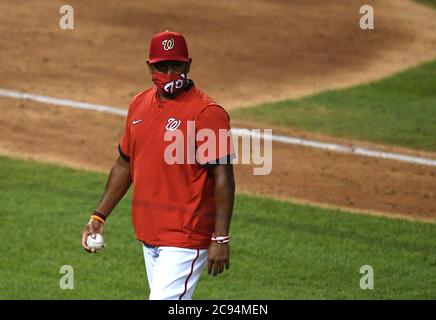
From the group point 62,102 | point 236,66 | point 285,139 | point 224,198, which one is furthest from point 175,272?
point 236,66

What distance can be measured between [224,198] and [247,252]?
369 centimetres

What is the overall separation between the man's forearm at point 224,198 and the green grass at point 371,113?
24.8 ft

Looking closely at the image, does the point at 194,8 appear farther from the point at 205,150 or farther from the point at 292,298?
the point at 205,150

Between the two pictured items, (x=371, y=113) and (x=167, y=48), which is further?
(x=371, y=113)

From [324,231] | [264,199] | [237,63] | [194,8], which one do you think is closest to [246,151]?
[264,199]

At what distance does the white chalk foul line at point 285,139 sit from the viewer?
13719mm

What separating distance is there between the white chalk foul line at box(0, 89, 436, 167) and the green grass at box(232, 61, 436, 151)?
0.47m

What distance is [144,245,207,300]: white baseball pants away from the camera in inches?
277

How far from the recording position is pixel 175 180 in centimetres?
704

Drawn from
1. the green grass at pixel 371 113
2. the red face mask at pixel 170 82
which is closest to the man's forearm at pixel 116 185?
the red face mask at pixel 170 82

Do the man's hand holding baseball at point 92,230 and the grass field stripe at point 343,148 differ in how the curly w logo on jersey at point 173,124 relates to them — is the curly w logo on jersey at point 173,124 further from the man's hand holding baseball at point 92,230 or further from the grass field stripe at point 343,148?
the grass field stripe at point 343,148

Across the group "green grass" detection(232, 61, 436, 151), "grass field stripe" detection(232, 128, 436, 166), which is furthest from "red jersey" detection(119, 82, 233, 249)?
"green grass" detection(232, 61, 436, 151)

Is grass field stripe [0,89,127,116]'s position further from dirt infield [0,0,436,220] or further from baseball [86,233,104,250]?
baseball [86,233,104,250]

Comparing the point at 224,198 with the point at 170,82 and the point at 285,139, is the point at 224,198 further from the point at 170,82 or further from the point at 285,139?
the point at 285,139
